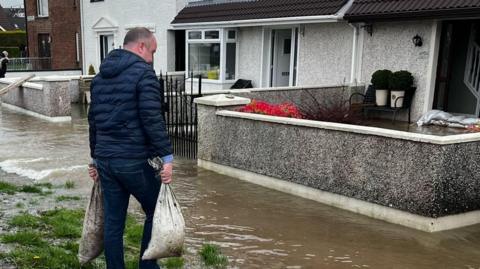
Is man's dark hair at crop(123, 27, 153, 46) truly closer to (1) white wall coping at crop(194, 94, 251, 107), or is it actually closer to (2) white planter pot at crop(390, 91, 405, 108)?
(1) white wall coping at crop(194, 94, 251, 107)

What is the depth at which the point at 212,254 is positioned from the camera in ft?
15.3

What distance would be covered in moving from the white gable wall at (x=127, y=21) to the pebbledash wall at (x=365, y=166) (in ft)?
39.5

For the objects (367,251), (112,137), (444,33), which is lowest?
(367,251)

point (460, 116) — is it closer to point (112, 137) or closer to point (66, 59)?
point (112, 137)

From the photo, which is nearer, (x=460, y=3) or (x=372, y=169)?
(x=372, y=169)

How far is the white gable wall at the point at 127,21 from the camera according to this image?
62.6 feet

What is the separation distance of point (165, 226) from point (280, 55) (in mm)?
12356

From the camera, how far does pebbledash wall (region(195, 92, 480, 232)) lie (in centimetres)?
538

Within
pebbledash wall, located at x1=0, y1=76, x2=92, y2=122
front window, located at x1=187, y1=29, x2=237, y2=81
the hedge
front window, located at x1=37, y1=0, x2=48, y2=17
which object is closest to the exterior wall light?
front window, located at x1=187, y1=29, x2=237, y2=81

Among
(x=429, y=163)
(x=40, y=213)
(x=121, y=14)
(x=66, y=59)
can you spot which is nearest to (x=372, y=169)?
(x=429, y=163)

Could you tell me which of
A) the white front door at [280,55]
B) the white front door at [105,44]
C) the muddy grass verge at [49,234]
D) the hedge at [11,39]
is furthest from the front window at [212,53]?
the hedge at [11,39]

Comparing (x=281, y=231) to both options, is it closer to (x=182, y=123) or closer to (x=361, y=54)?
(x=182, y=123)

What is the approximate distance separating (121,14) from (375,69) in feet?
42.3

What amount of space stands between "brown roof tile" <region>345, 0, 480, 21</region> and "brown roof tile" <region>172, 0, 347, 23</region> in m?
0.76
